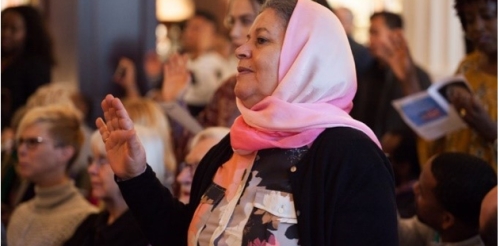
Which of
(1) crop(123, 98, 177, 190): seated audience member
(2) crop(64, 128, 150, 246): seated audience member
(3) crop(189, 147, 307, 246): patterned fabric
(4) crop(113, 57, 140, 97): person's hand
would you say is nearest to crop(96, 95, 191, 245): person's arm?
(3) crop(189, 147, 307, 246): patterned fabric

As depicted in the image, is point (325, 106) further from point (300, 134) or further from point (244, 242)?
point (244, 242)

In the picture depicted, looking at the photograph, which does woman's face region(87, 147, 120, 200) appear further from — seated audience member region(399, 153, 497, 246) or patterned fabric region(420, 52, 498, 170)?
patterned fabric region(420, 52, 498, 170)

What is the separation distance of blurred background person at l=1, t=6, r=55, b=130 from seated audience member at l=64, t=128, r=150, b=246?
2.01 meters

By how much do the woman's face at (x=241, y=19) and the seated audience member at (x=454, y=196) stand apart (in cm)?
92

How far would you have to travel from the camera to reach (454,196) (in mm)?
3090

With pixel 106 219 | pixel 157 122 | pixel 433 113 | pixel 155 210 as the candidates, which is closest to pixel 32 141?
pixel 157 122

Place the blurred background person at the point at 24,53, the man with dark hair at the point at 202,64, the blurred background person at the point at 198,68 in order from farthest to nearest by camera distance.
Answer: the man with dark hair at the point at 202,64, the blurred background person at the point at 24,53, the blurred background person at the point at 198,68

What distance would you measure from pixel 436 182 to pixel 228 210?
3.29 ft

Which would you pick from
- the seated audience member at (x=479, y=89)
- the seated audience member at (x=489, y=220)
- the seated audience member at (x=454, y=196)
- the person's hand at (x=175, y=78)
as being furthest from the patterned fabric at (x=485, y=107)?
the person's hand at (x=175, y=78)

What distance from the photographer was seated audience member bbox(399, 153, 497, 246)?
10.2 ft

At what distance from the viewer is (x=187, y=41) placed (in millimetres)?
7770

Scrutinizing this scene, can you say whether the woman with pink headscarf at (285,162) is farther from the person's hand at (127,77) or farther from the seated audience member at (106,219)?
the person's hand at (127,77)

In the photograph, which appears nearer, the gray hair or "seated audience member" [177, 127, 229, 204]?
the gray hair

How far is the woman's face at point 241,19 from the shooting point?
3.74 m
